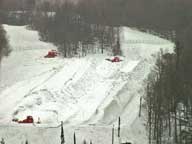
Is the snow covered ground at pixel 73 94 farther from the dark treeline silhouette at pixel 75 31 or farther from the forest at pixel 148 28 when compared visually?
the dark treeline silhouette at pixel 75 31

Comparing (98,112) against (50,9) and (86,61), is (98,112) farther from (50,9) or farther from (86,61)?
(50,9)

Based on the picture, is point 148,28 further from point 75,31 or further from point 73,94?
point 73,94

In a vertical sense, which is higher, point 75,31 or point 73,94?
point 75,31

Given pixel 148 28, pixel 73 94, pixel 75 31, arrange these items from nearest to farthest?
pixel 73 94
pixel 75 31
pixel 148 28

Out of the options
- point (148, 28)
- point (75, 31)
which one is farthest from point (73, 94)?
point (148, 28)

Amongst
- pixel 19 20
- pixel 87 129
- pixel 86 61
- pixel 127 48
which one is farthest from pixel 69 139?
pixel 19 20

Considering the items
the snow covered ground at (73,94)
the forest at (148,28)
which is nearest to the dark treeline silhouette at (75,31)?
the forest at (148,28)

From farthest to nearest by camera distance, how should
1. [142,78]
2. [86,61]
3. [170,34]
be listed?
[170,34] < [86,61] < [142,78]

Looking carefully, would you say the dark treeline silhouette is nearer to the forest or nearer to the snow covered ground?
the forest
